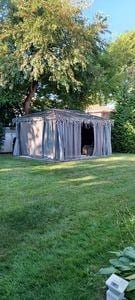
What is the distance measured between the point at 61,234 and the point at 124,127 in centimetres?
1507

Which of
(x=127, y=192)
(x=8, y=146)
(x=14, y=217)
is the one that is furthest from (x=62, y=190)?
(x=8, y=146)

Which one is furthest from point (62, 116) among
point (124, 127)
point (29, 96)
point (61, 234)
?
point (61, 234)

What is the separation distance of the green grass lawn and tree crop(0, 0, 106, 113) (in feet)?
→ 29.9

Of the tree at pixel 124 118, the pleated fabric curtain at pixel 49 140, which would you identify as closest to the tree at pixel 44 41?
the pleated fabric curtain at pixel 49 140

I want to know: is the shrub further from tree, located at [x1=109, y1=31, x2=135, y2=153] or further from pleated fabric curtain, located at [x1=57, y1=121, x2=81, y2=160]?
tree, located at [x1=109, y1=31, x2=135, y2=153]

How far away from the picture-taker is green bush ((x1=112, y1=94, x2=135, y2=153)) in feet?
63.3

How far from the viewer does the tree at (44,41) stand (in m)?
16.4

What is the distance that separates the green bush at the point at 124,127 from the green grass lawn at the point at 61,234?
1062cm

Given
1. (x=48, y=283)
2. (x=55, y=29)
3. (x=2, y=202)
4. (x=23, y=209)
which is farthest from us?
(x=55, y=29)

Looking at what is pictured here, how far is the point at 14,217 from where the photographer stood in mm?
5676

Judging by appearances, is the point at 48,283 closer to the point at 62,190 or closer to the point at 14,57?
the point at 62,190

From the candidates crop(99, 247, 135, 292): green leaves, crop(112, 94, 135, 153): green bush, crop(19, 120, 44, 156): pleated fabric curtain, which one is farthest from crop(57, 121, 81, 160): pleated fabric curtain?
crop(99, 247, 135, 292): green leaves

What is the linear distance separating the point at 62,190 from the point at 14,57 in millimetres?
10604

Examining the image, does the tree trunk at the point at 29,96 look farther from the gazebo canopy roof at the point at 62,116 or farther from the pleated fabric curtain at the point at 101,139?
the pleated fabric curtain at the point at 101,139
